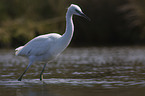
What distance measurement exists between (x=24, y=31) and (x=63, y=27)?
3.42m

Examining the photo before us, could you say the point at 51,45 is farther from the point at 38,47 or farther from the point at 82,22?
the point at 82,22

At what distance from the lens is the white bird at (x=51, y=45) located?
34.2ft

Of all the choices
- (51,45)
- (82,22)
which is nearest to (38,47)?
(51,45)

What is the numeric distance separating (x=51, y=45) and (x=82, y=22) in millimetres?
18516

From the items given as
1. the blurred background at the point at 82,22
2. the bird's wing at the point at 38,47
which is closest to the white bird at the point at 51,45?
the bird's wing at the point at 38,47

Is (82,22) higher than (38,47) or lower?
higher

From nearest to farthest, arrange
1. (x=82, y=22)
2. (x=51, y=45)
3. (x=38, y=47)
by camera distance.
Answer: (x=51, y=45) → (x=38, y=47) → (x=82, y=22)

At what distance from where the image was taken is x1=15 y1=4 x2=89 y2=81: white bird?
10.4m

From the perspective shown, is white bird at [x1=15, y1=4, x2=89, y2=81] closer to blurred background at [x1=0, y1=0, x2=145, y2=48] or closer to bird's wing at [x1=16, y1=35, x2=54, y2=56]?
bird's wing at [x1=16, y1=35, x2=54, y2=56]

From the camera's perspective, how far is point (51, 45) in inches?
418

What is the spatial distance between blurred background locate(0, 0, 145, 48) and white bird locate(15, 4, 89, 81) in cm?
1593

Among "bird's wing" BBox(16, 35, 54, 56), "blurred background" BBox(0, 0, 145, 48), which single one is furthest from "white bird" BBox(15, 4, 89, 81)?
"blurred background" BBox(0, 0, 145, 48)

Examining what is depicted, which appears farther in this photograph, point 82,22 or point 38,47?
point 82,22

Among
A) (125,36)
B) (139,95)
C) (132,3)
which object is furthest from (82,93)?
(125,36)
